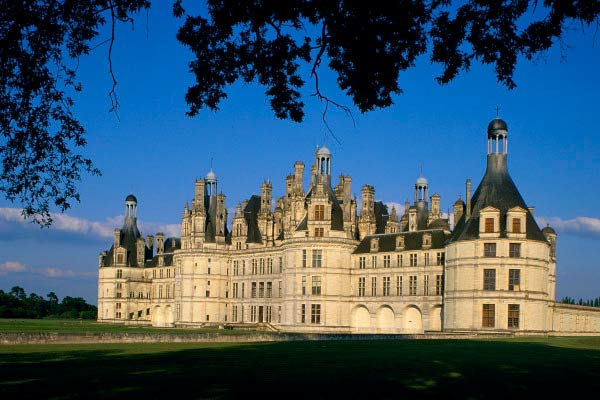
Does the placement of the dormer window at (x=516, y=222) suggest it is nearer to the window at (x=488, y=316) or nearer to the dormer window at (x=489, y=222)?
the dormer window at (x=489, y=222)

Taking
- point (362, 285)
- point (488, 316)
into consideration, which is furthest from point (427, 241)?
point (488, 316)

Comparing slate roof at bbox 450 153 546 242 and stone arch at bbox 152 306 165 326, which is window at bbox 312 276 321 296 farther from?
stone arch at bbox 152 306 165 326

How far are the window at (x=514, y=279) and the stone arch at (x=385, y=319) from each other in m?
15.2

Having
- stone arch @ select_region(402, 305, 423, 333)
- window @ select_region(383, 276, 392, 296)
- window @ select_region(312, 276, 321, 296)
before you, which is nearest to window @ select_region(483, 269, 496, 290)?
stone arch @ select_region(402, 305, 423, 333)

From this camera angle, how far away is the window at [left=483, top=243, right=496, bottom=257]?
6344cm

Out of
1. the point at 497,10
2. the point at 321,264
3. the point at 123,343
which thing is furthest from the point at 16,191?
the point at 321,264

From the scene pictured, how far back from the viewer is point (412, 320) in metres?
74.4

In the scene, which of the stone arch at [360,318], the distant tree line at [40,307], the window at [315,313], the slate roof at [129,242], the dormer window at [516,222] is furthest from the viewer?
the distant tree line at [40,307]

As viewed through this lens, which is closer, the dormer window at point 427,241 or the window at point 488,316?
the window at point 488,316

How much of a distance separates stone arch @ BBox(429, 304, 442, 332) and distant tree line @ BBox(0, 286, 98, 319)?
272ft

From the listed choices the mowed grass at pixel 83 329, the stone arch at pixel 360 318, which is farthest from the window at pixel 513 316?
the mowed grass at pixel 83 329

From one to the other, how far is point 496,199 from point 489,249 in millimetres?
3898

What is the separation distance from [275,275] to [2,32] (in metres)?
69.0

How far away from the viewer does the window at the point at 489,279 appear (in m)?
63.5
